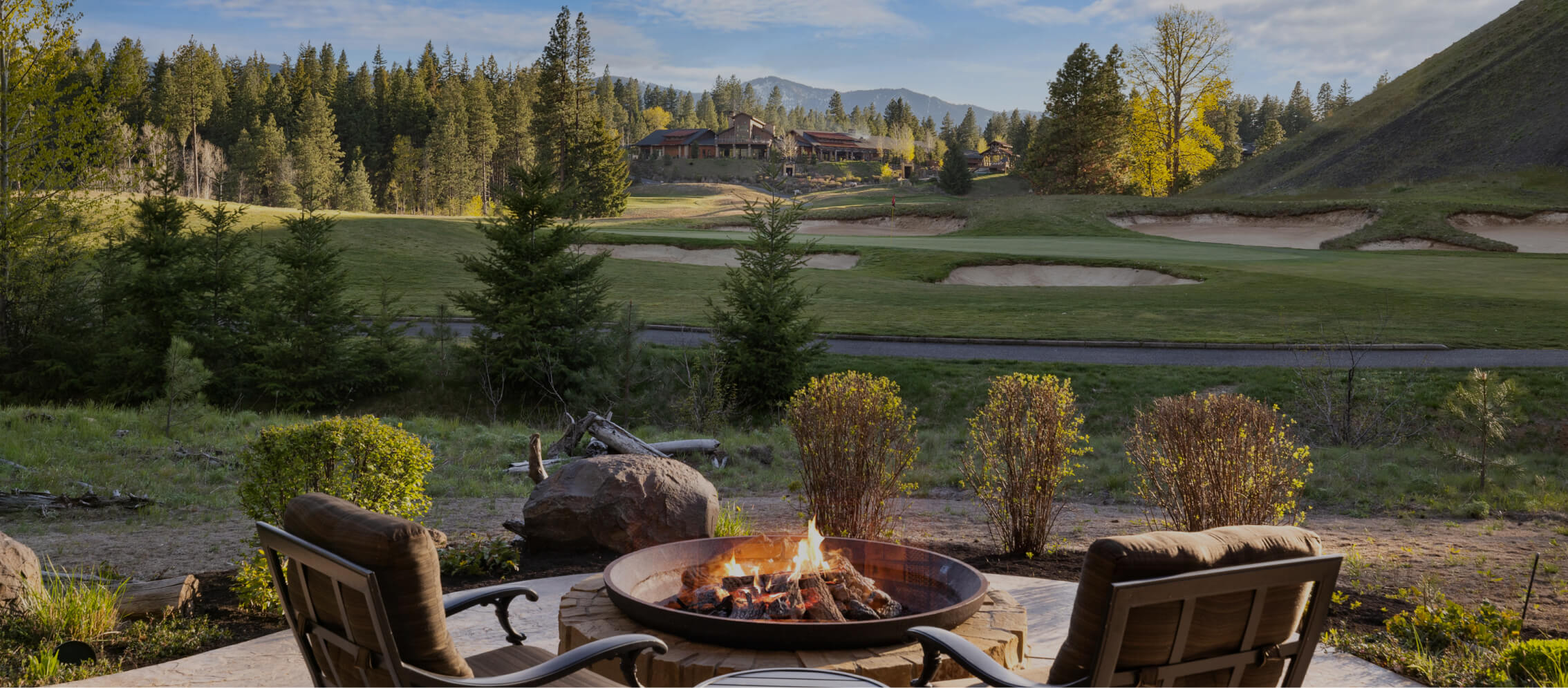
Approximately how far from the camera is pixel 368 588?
2.59 meters

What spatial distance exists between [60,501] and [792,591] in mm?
8051

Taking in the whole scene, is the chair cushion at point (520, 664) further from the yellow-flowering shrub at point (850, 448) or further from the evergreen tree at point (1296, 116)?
the evergreen tree at point (1296, 116)

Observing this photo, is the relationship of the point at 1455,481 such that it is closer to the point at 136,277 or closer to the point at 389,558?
the point at 389,558

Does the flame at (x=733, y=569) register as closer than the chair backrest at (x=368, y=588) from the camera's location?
No

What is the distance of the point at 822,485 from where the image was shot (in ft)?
21.7

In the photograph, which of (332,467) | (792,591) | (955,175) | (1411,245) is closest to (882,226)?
(1411,245)

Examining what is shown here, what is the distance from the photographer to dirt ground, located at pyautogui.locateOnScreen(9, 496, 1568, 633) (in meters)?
6.27

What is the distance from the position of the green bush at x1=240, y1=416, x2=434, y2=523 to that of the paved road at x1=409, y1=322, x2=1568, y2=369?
1097 cm

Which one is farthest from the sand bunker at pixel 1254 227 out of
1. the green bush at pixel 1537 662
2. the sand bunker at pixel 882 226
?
the green bush at pixel 1537 662

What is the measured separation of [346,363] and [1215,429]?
553 inches

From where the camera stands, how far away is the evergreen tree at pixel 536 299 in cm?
1504

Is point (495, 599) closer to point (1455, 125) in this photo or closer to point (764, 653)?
point (764, 653)

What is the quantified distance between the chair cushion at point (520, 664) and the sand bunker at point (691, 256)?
92.5ft

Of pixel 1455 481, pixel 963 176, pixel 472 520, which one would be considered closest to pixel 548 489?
pixel 472 520
